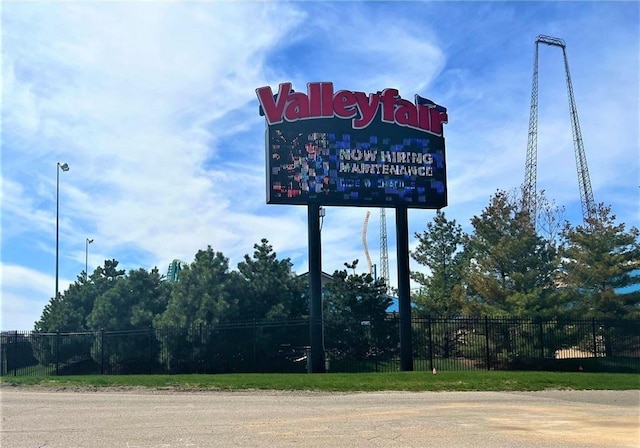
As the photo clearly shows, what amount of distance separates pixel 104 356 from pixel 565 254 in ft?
76.5

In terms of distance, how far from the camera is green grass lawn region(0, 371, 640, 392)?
61.0ft

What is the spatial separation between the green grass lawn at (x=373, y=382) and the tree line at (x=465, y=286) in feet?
21.2

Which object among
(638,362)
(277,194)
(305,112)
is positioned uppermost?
(305,112)

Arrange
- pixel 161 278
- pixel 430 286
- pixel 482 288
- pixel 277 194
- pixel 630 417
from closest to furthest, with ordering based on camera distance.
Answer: pixel 630 417
pixel 277 194
pixel 482 288
pixel 161 278
pixel 430 286

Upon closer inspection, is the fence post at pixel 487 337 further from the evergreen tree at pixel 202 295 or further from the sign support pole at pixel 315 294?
the evergreen tree at pixel 202 295

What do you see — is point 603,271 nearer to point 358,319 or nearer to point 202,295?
point 358,319

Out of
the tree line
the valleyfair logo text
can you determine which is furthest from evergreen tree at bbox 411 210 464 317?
the valleyfair logo text

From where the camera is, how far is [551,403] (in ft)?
51.0

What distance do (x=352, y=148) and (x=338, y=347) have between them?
8.96 metres

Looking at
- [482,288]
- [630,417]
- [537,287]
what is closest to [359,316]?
[482,288]

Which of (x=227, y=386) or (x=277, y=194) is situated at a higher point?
(x=277, y=194)

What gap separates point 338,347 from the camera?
28656 millimetres

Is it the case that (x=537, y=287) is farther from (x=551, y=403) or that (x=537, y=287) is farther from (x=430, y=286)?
(x=551, y=403)

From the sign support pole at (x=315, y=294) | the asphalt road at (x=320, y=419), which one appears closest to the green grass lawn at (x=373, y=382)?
the asphalt road at (x=320, y=419)
